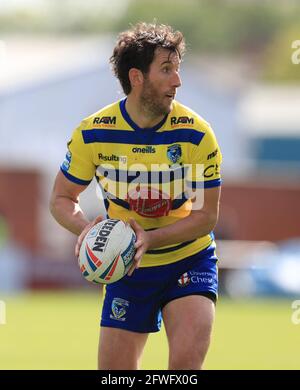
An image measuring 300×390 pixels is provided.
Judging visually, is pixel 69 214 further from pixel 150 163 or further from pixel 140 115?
pixel 140 115

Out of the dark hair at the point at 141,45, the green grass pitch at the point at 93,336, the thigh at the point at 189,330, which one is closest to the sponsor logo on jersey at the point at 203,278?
the thigh at the point at 189,330

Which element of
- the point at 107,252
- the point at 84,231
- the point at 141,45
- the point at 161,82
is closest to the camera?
the point at 107,252

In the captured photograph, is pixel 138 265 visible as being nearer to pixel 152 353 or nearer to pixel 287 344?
pixel 152 353

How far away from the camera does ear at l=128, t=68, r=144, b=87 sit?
836 cm

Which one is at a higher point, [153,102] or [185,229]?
[153,102]

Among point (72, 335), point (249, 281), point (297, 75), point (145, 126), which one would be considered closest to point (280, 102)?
point (297, 75)

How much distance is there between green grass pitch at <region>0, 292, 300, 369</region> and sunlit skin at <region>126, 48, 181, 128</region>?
19.9ft

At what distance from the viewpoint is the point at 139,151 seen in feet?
27.5

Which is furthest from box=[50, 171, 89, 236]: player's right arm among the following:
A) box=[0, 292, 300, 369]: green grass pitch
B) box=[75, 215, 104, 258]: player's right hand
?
box=[0, 292, 300, 369]: green grass pitch

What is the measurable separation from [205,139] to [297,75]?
80108 millimetres

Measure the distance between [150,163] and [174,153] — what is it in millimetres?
Result: 185

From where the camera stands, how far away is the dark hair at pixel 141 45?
27.2 feet

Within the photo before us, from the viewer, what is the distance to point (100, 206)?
3984 centimetres

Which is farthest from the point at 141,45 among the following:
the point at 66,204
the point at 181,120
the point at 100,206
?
the point at 100,206
